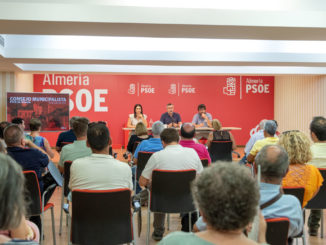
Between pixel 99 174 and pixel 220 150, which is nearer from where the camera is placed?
pixel 99 174

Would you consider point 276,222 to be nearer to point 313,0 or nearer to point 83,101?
point 313,0

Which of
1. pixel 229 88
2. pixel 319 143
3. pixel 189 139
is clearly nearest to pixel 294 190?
pixel 319 143

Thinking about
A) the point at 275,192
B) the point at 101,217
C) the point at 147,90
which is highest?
the point at 147,90

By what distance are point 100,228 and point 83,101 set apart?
10449 millimetres

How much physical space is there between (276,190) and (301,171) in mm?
953

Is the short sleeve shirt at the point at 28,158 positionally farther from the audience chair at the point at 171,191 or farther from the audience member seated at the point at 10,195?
the audience member seated at the point at 10,195

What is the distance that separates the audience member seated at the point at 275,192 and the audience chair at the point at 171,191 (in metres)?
1.21

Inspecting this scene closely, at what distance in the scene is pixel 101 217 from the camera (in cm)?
250

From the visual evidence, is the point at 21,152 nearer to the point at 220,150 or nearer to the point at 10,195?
the point at 10,195

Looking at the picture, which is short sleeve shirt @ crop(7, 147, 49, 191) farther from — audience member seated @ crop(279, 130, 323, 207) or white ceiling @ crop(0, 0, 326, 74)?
white ceiling @ crop(0, 0, 326, 74)

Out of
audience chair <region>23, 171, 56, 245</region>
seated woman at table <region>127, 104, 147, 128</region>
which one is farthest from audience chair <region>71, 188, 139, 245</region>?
seated woman at table <region>127, 104, 147, 128</region>

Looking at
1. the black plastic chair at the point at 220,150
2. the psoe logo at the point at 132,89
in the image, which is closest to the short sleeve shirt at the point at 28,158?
the black plastic chair at the point at 220,150

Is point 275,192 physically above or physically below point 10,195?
below

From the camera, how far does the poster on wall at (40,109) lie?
30.2 feet
